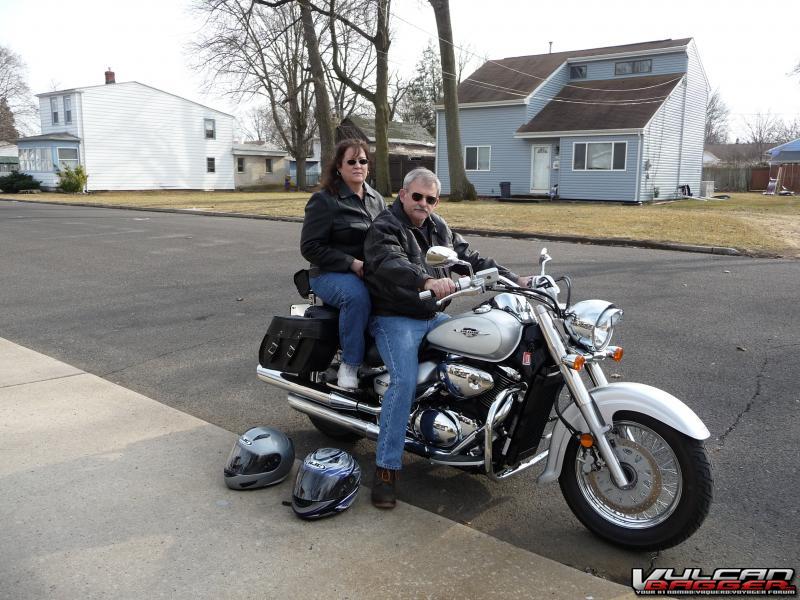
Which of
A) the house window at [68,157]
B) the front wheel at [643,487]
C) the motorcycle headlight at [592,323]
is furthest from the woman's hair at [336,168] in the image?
the house window at [68,157]

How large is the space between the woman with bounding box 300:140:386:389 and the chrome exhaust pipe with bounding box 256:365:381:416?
94 mm

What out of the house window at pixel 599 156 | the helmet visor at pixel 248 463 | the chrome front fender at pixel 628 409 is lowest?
the helmet visor at pixel 248 463

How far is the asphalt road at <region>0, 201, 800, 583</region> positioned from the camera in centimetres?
342

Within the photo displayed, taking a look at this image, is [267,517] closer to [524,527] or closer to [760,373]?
[524,527]

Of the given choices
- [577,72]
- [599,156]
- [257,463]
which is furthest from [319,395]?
[577,72]

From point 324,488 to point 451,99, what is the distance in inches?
1014

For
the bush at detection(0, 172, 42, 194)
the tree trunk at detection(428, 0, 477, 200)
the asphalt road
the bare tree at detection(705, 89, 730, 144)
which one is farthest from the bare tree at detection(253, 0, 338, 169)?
the bare tree at detection(705, 89, 730, 144)

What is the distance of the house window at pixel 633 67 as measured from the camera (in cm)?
3111

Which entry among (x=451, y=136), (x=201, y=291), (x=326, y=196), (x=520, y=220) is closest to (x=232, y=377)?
(x=326, y=196)

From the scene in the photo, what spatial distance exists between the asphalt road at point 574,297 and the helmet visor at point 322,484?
0.45m

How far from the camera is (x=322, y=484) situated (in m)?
3.45

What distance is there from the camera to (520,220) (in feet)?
59.9

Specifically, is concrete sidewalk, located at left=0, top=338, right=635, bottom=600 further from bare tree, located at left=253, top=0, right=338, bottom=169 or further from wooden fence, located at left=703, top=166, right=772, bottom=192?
wooden fence, located at left=703, top=166, right=772, bottom=192

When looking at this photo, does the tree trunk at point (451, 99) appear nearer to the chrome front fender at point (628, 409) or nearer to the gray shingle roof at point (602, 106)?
the gray shingle roof at point (602, 106)
